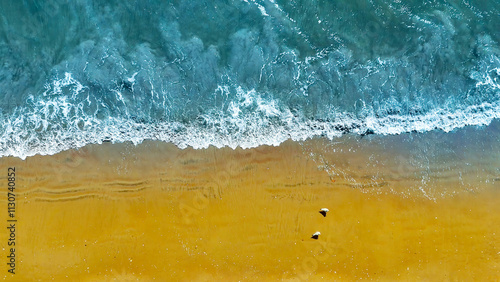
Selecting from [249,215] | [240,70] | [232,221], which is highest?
[240,70]

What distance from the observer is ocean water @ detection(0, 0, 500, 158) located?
534 inches

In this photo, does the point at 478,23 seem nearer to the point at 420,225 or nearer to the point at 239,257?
the point at 420,225

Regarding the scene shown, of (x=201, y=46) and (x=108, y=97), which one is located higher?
(x=201, y=46)

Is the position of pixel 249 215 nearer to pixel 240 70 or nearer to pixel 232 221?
pixel 232 221

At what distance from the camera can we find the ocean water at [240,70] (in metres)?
13.6

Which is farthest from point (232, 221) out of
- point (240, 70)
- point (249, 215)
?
point (240, 70)

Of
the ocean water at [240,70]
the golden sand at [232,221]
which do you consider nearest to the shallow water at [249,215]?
the golden sand at [232,221]

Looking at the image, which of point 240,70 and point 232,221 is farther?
point 240,70

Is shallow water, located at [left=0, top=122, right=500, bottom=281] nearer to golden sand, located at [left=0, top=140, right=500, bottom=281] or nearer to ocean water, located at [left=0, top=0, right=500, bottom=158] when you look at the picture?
golden sand, located at [left=0, top=140, right=500, bottom=281]

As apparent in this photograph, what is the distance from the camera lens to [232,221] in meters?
13.0

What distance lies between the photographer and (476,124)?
13773 mm

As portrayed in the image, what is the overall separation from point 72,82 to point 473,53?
15.8 m

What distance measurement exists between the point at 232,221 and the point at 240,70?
19.0ft

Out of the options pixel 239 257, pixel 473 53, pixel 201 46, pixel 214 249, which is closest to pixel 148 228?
pixel 214 249
